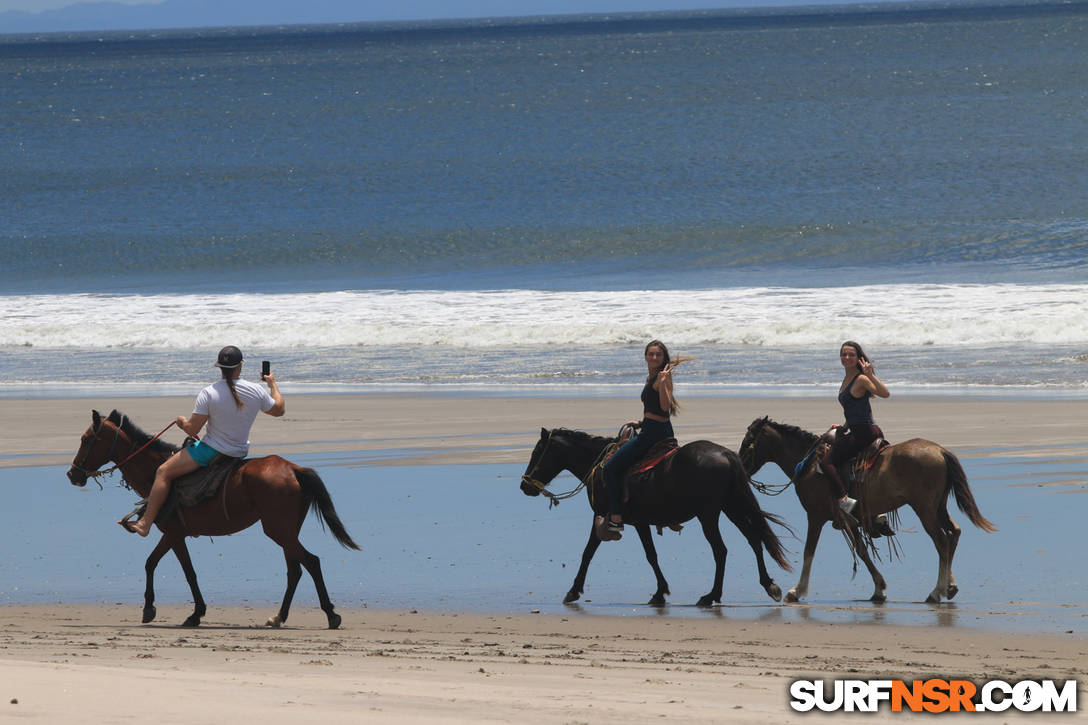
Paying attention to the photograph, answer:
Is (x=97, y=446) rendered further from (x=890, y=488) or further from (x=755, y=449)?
(x=890, y=488)

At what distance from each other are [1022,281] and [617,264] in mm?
12087

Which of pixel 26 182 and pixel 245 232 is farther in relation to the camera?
pixel 26 182

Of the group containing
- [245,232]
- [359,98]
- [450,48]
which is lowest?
[245,232]

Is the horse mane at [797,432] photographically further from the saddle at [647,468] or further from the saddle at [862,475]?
the saddle at [647,468]

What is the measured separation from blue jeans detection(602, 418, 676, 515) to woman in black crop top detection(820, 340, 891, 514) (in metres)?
1.19

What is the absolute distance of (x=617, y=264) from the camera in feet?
124

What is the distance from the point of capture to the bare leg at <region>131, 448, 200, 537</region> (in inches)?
343

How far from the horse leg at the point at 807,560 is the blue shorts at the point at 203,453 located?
154 inches

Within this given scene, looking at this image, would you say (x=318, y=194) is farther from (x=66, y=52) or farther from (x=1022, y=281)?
(x=66, y=52)

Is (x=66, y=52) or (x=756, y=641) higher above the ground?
(x=66, y=52)

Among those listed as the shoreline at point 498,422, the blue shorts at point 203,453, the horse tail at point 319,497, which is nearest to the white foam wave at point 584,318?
the shoreline at point 498,422

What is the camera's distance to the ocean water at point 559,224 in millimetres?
22672

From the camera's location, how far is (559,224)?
45344 mm

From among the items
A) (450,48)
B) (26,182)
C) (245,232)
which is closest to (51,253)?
(245,232)
